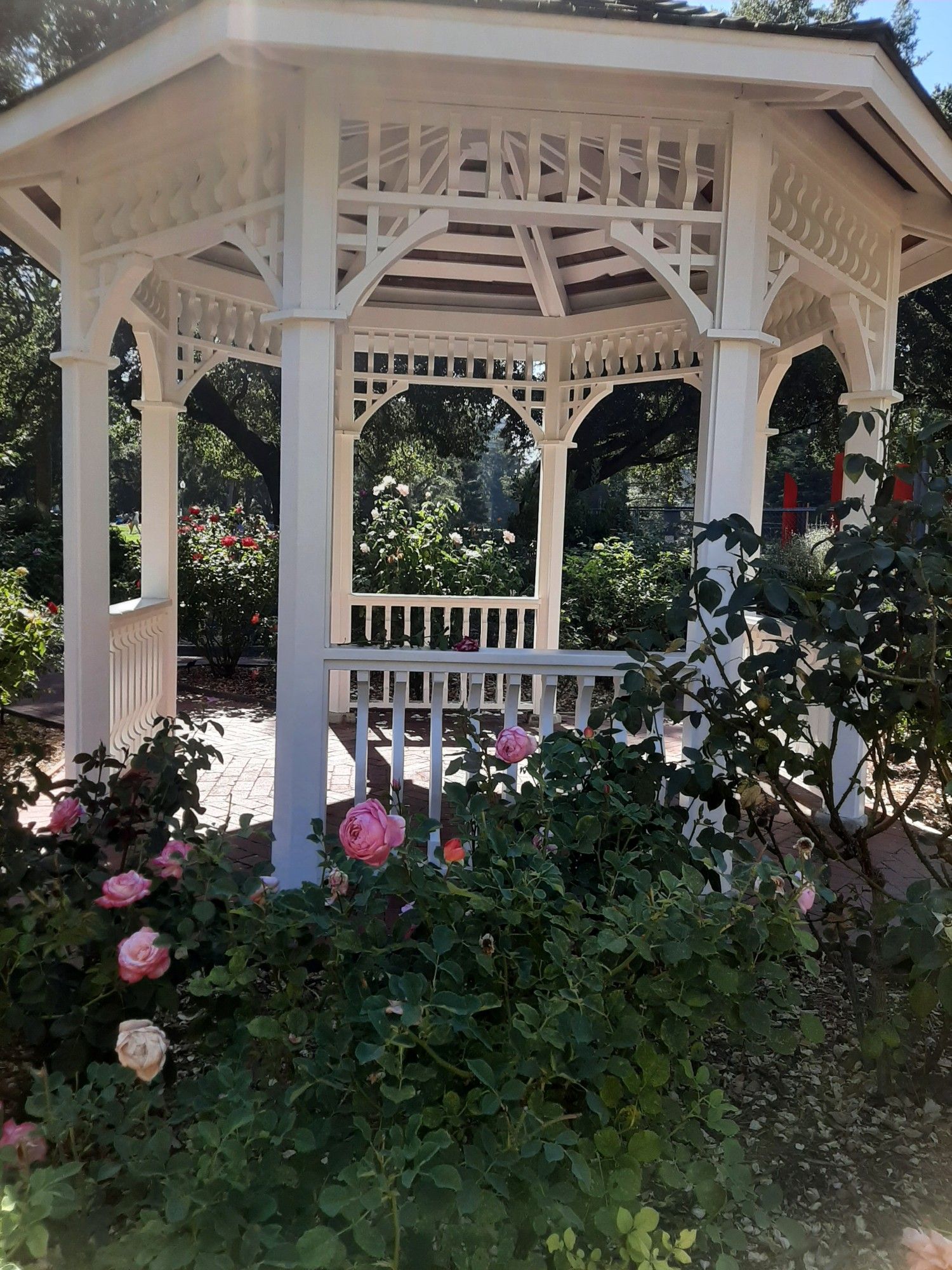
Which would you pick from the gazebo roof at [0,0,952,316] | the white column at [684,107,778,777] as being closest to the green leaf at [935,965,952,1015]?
the white column at [684,107,778,777]

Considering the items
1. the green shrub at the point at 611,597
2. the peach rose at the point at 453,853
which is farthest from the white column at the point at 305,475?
the green shrub at the point at 611,597

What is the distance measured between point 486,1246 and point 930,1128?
151 centimetres

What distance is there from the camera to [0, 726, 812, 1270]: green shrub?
154 centimetres

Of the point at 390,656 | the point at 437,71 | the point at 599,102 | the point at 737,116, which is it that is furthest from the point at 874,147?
the point at 390,656

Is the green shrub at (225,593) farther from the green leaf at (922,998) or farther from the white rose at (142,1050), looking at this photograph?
the green leaf at (922,998)

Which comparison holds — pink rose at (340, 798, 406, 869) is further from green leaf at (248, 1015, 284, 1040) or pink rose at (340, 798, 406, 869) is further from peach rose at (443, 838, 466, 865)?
green leaf at (248, 1015, 284, 1040)

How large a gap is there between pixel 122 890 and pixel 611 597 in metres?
9.56

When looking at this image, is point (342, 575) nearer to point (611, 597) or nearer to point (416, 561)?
point (416, 561)

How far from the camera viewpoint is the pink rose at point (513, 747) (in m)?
2.64

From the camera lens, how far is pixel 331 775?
6.14 m

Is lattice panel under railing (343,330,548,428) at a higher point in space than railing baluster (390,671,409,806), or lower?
higher

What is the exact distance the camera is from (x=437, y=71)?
352cm

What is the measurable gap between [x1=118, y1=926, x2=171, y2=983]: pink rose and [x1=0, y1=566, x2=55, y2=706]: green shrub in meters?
5.11

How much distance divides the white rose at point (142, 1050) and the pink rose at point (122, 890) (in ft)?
1.20
